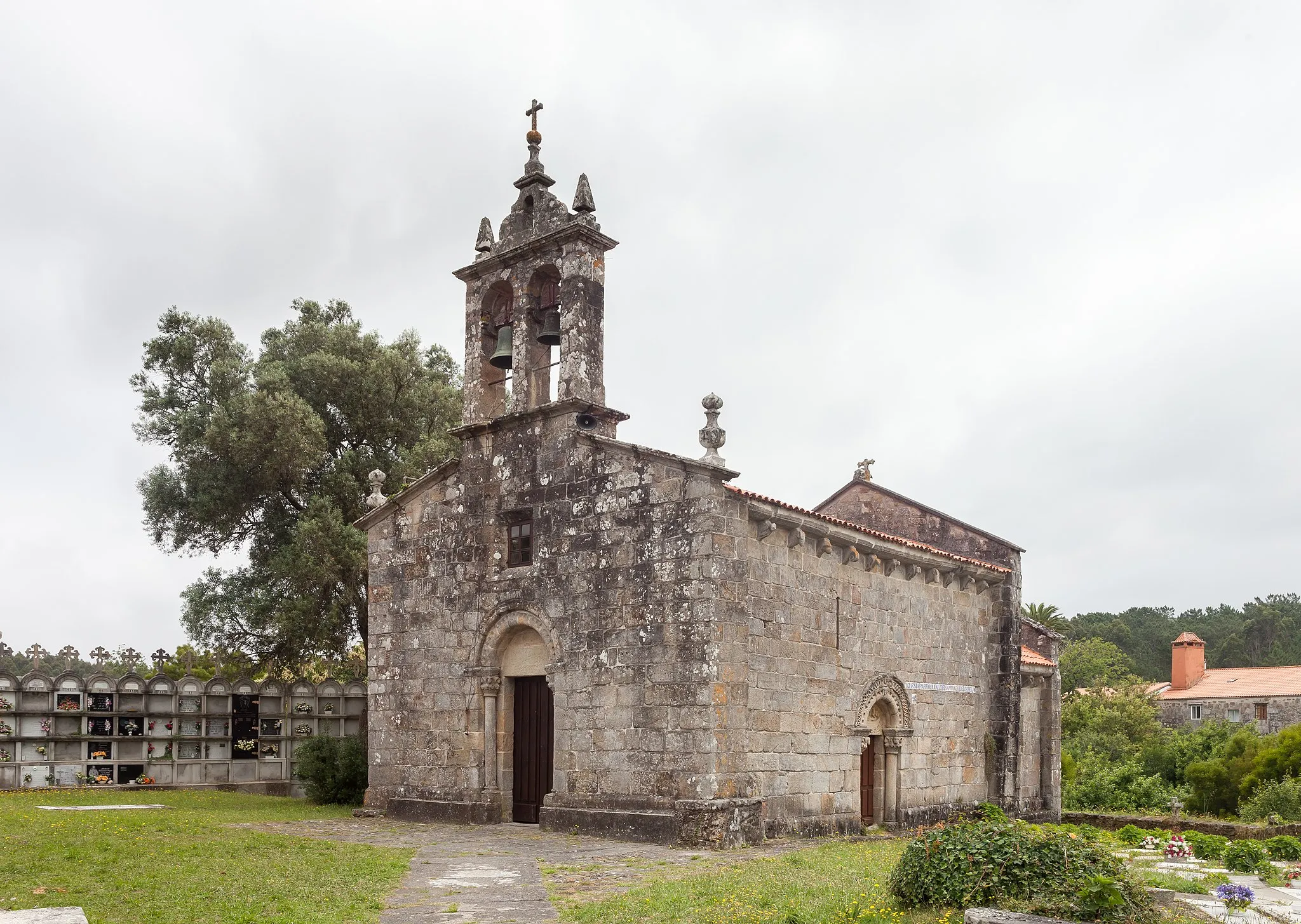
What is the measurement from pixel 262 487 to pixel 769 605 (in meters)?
14.4

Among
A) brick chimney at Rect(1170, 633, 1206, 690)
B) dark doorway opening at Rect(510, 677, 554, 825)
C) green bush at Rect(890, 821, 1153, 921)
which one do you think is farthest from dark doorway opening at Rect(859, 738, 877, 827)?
brick chimney at Rect(1170, 633, 1206, 690)

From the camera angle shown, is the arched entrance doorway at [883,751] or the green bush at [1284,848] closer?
the green bush at [1284,848]

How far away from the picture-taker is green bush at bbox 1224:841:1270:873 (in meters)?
13.8

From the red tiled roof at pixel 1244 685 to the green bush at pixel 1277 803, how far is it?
2697cm

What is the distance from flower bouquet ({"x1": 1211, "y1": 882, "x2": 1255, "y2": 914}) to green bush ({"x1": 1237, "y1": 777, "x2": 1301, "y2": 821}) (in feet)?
49.0

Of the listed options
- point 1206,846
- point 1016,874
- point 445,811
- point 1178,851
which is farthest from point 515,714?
point 1016,874

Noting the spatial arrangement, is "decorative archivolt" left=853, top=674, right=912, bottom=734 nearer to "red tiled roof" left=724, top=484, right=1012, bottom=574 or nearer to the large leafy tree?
"red tiled roof" left=724, top=484, right=1012, bottom=574

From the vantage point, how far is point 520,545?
1780 cm

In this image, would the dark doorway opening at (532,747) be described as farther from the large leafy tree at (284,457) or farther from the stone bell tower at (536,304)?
the large leafy tree at (284,457)

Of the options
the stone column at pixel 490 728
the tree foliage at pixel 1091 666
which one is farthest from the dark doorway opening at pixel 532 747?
the tree foliage at pixel 1091 666

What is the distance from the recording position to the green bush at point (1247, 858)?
13.8 m

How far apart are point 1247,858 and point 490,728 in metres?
10.8

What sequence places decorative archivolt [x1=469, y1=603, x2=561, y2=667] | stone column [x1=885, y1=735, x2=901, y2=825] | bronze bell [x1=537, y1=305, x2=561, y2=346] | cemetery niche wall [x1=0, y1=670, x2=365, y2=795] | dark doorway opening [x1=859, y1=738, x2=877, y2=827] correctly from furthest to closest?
cemetery niche wall [x1=0, y1=670, x2=365, y2=795] → stone column [x1=885, y1=735, x2=901, y2=825] → dark doorway opening [x1=859, y1=738, x2=877, y2=827] → bronze bell [x1=537, y1=305, x2=561, y2=346] → decorative archivolt [x1=469, y1=603, x2=561, y2=667]

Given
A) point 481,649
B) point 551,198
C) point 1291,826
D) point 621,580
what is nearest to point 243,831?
point 481,649
